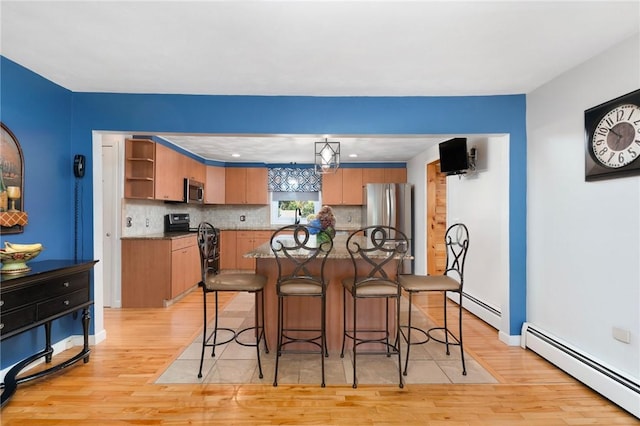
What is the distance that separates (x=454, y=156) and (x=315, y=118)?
1.94 metres

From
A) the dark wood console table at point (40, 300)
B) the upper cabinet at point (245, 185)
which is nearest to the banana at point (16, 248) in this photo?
the dark wood console table at point (40, 300)

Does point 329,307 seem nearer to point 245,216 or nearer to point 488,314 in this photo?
point 488,314

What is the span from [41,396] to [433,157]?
5.06m

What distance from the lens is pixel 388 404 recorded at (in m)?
2.14

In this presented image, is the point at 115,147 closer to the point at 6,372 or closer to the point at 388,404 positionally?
the point at 6,372

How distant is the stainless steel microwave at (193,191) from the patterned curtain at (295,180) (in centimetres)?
141

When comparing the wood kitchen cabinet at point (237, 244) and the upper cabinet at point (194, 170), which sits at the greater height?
the upper cabinet at point (194, 170)

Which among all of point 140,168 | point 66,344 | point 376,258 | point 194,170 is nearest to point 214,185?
point 194,170

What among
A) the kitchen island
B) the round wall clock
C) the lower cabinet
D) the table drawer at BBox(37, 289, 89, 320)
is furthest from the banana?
the round wall clock

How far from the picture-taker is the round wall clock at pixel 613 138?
2008 mm

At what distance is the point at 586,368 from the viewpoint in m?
2.33

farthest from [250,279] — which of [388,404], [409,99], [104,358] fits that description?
[409,99]

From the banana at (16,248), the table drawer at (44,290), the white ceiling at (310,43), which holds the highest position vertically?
the white ceiling at (310,43)

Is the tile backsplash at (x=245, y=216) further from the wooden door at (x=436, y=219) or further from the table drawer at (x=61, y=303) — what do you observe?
the table drawer at (x=61, y=303)
